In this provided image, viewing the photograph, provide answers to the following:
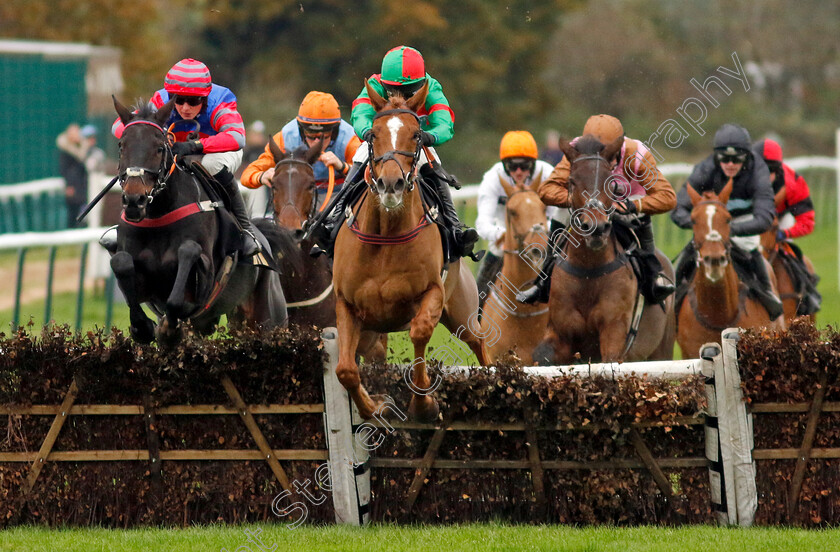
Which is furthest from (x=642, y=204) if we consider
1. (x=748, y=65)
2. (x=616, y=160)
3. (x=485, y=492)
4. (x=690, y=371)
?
(x=748, y=65)

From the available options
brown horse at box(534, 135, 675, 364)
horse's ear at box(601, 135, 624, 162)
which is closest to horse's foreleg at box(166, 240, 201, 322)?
brown horse at box(534, 135, 675, 364)

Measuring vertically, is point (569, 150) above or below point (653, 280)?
above

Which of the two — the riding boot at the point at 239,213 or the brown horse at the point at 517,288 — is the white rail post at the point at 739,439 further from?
the brown horse at the point at 517,288

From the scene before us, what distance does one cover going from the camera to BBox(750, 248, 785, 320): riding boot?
8.24m

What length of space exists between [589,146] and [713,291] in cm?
180

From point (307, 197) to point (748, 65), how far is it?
25998mm

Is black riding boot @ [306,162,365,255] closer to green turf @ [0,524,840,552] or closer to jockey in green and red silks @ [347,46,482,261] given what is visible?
jockey in green and red silks @ [347,46,482,261]

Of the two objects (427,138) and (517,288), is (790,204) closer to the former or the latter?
(517,288)

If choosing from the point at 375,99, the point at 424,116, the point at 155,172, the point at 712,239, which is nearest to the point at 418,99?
the point at 424,116

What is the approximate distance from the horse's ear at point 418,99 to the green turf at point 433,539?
202 centimetres

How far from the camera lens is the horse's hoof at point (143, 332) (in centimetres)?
618

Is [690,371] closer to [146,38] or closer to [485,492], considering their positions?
[485,492]

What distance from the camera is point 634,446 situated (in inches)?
219

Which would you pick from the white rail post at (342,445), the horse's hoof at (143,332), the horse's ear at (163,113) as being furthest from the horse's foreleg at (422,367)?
the horse's ear at (163,113)
